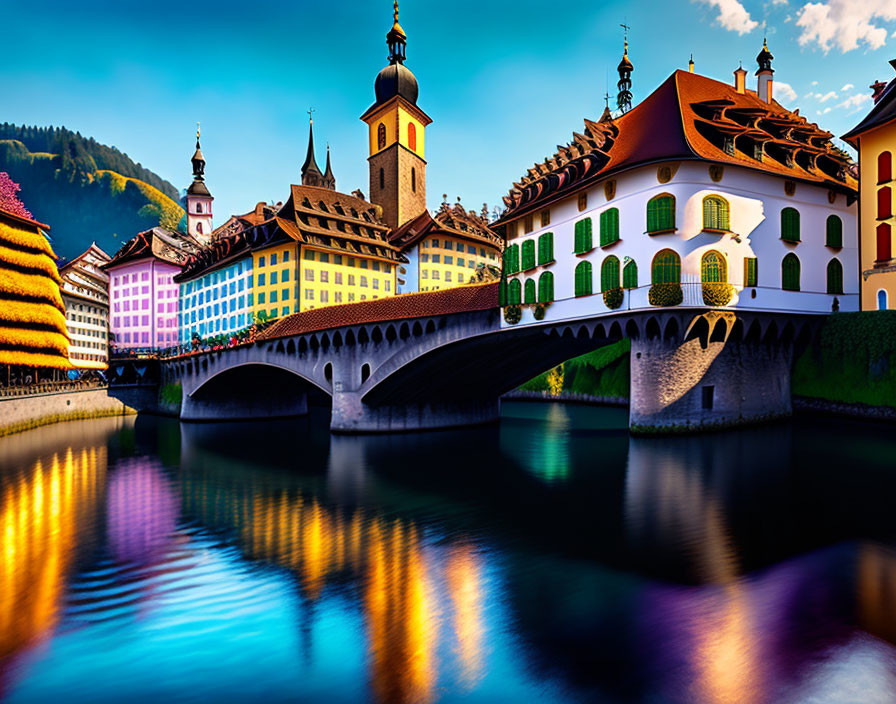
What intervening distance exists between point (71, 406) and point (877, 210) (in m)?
67.0

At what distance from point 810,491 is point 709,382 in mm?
10129

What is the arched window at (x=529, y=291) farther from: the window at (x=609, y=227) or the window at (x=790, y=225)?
the window at (x=790, y=225)

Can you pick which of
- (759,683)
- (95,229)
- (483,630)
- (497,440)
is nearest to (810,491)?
(759,683)

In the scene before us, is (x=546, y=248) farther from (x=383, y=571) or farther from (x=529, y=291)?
(x=383, y=571)

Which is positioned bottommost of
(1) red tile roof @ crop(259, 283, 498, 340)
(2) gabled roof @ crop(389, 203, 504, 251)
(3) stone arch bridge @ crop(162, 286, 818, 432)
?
(3) stone arch bridge @ crop(162, 286, 818, 432)

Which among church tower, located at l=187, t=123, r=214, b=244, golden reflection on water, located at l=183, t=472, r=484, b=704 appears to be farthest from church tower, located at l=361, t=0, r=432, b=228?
church tower, located at l=187, t=123, r=214, b=244

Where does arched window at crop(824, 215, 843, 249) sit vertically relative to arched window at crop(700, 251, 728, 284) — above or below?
above

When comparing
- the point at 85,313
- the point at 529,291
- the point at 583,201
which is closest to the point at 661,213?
the point at 583,201

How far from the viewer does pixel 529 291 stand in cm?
3303

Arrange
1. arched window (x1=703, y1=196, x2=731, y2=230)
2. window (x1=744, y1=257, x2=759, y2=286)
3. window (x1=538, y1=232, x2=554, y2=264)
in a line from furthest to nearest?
window (x1=538, y1=232, x2=554, y2=264)
window (x1=744, y1=257, x2=759, y2=286)
arched window (x1=703, y1=196, x2=731, y2=230)

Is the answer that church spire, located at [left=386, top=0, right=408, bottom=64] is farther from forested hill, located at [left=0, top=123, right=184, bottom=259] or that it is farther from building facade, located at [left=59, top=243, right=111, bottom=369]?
forested hill, located at [left=0, top=123, right=184, bottom=259]

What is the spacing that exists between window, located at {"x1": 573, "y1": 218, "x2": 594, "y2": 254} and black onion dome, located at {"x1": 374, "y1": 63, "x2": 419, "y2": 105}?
56619mm

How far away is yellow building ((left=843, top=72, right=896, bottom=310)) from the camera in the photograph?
3009cm

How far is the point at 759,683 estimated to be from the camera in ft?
26.3
